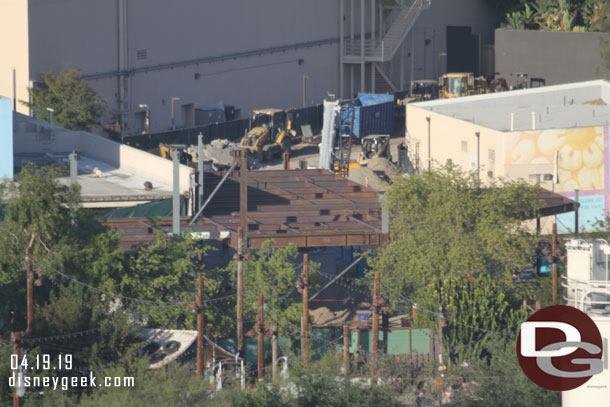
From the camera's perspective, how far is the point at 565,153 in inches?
1884

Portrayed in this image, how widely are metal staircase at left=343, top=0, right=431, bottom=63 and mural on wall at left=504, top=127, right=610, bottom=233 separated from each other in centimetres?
3117

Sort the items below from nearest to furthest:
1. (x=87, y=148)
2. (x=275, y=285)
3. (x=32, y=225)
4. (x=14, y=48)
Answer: (x=32, y=225)
(x=275, y=285)
(x=87, y=148)
(x=14, y=48)

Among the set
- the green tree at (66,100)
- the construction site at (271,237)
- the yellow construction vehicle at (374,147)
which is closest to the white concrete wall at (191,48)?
the construction site at (271,237)

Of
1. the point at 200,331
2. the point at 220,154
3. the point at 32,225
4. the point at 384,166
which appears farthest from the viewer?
the point at 220,154

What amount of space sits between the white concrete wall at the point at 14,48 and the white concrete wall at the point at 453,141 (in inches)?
683

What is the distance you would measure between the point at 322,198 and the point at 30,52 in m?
18.7

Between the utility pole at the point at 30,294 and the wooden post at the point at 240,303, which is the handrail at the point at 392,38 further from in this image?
the utility pole at the point at 30,294

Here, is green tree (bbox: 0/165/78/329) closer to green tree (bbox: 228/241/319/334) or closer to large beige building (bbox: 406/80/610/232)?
green tree (bbox: 228/241/319/334)

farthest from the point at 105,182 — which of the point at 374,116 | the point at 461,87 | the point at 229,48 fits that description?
the point at 461,87

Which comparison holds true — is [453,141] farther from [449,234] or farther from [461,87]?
[461,87]

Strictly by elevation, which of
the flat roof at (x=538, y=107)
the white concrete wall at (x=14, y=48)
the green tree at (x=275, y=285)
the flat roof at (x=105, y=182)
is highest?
the white concrete wall at (x=14, y=48)

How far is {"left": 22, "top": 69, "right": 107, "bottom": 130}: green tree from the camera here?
5622 centimetres

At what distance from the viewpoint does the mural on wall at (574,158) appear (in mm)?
47656

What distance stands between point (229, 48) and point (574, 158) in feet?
87.5
